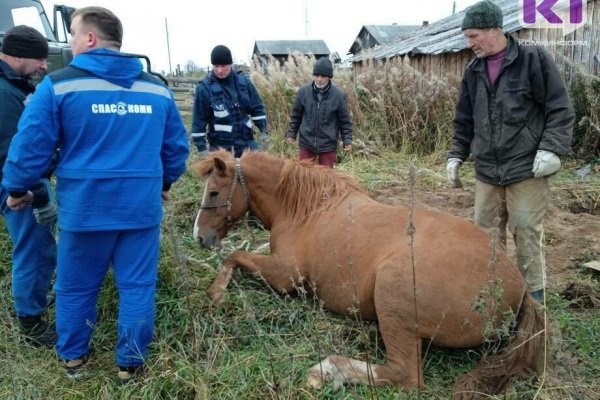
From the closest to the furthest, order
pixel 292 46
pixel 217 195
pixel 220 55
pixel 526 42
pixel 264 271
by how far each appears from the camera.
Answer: pixel 264 271 → pixel 217 195 → pixel 220 55 → pixel 526 42 → pixel 292 46

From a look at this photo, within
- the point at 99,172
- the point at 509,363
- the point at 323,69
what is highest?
the point at 323,69

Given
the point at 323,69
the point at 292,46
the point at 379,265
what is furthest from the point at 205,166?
the point at 292,46

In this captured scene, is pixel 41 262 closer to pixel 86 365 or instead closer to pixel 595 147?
pixel 86 365

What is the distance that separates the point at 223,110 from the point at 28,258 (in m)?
2.81

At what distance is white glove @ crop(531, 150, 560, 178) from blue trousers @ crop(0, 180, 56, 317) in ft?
11.0

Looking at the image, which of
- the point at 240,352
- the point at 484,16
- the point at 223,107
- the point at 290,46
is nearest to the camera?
the point at 240,352

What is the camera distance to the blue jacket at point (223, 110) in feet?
18.2

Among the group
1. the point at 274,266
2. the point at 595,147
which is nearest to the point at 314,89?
the point at 274,266

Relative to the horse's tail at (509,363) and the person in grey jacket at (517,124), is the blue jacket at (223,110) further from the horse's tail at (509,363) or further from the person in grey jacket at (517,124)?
the horse's tail at (509,363)

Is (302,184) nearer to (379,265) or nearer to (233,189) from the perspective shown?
(233,189)

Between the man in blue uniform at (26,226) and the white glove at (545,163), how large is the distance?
3.25 m

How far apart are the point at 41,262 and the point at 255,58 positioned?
394 inches

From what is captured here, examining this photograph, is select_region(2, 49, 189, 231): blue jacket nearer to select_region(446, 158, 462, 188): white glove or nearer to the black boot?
the black boot

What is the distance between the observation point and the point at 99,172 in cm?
270
